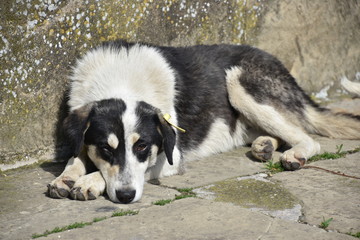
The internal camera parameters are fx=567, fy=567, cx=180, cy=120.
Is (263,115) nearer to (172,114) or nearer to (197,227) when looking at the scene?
(172,114)

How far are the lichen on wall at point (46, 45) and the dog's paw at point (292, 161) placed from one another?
186 cm

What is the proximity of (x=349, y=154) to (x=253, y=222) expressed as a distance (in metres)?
2.16

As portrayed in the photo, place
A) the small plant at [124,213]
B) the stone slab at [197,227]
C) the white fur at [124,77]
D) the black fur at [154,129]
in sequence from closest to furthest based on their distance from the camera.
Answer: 1. the stone slab at [197,227]
2. the small plant at [124,213]
3. the black fur at [154,129]
4. the white fur at [124,77]

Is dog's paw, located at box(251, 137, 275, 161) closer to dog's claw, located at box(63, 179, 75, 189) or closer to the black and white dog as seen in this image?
the black and white dog

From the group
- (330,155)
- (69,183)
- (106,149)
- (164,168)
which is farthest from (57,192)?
(330,155)

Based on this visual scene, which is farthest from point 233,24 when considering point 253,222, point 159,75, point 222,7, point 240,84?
point 253,222

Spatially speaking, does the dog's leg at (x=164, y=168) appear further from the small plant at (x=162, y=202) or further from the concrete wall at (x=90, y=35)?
the concrete wall at (x=90, y=35)

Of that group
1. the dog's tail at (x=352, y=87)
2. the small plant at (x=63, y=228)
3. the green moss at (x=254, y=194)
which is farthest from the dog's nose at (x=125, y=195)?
the dog's tail at (x=352, y=87)

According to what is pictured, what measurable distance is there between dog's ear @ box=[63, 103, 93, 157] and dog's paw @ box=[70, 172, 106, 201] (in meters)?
0.22

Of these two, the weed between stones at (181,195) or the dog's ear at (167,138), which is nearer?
the weed between stones at (181,195)

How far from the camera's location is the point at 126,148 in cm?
433

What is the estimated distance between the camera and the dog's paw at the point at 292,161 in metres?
5.04

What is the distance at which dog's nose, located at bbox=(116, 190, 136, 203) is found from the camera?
4098 millimetres

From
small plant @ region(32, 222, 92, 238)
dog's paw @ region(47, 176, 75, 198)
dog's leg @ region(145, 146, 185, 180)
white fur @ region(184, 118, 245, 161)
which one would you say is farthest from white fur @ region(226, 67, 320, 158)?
small plant @ region(32, 222, 92, 238)
